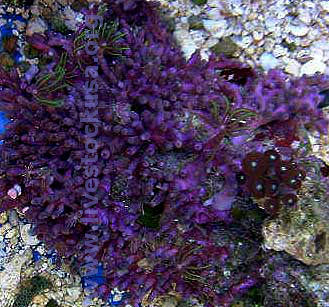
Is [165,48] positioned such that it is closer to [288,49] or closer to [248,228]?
[288,49]

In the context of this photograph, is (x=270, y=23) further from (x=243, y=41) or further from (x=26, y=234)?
(x=26, y=234)

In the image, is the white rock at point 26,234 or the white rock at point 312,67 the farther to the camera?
the white rock at point 312,67

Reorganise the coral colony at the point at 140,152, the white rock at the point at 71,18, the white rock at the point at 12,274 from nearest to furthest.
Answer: the coral colony at the point at 140,152 → the white rock at the point at 12,274 → the white rock at the point at 71,18

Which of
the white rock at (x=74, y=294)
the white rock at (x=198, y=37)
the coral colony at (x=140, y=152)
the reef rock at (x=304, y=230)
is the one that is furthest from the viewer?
the white rock at (x=198, y=37)

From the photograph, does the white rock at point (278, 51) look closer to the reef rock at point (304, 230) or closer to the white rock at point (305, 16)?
the white rock at point (305, 16)

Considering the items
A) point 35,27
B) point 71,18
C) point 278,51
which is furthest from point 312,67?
point 35,27

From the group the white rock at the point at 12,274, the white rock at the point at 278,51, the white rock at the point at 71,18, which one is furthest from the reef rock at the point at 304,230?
the white rock at the point at 71,18

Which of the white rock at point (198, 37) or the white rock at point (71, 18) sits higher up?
the white rock at point (71, 18)

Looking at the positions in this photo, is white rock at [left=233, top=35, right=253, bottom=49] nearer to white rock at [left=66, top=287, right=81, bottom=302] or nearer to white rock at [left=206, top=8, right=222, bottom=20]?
white rock at [left=206, top=8, right=222, bottom=20]
